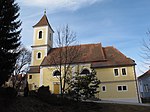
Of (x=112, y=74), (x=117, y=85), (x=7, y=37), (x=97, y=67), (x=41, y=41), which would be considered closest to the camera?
(x=7, y=37)

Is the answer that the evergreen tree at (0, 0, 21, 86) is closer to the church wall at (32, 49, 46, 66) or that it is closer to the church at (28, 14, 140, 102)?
the church at (28, 14, 140, 102)

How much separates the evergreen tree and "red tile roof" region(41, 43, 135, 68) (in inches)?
479

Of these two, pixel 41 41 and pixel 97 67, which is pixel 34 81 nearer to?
pixel 41 41

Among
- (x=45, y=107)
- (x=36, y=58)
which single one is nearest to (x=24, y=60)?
(x=36, y=58)

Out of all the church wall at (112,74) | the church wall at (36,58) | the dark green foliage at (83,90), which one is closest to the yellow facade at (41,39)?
the church wall at (36,58)

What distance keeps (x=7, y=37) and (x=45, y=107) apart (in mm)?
7704

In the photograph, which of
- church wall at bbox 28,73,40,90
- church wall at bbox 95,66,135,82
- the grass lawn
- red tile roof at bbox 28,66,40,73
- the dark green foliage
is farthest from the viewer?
red tile roof at bbox 28,66,40,73

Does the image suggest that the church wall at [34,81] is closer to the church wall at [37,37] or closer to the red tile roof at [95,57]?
the red tile roof at [95,57]

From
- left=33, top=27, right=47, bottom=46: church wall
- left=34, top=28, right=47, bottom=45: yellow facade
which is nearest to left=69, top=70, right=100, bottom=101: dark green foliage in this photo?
left=34, top=28, right=47, bottom=45: yellow facade

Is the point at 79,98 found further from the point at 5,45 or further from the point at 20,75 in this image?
the point at 20,75

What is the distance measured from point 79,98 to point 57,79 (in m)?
12.9

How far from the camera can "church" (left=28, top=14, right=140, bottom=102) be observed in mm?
30836

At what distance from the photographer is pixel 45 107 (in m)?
17.8

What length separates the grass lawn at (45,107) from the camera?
46.9 ft
